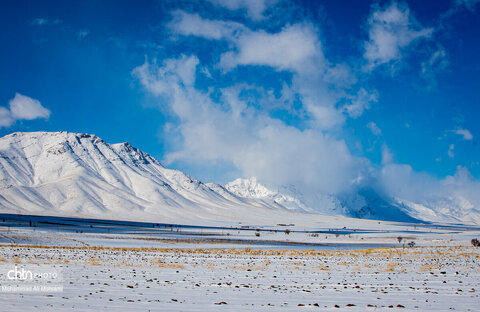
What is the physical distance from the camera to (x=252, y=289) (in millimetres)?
19047

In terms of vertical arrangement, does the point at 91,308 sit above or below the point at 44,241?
below

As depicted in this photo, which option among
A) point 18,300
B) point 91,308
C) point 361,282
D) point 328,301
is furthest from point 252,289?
point 18,300

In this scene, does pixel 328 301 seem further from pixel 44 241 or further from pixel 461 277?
pixel 44 241

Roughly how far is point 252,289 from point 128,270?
9.75 meters

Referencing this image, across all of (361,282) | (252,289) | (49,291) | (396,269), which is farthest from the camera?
(396,269)

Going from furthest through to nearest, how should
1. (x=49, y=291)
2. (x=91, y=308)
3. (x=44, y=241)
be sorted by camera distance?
(x=44, y=241) < (x=49, y=291) < (x=91, y=308)

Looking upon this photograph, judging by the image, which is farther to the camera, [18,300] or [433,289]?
[433,289]
